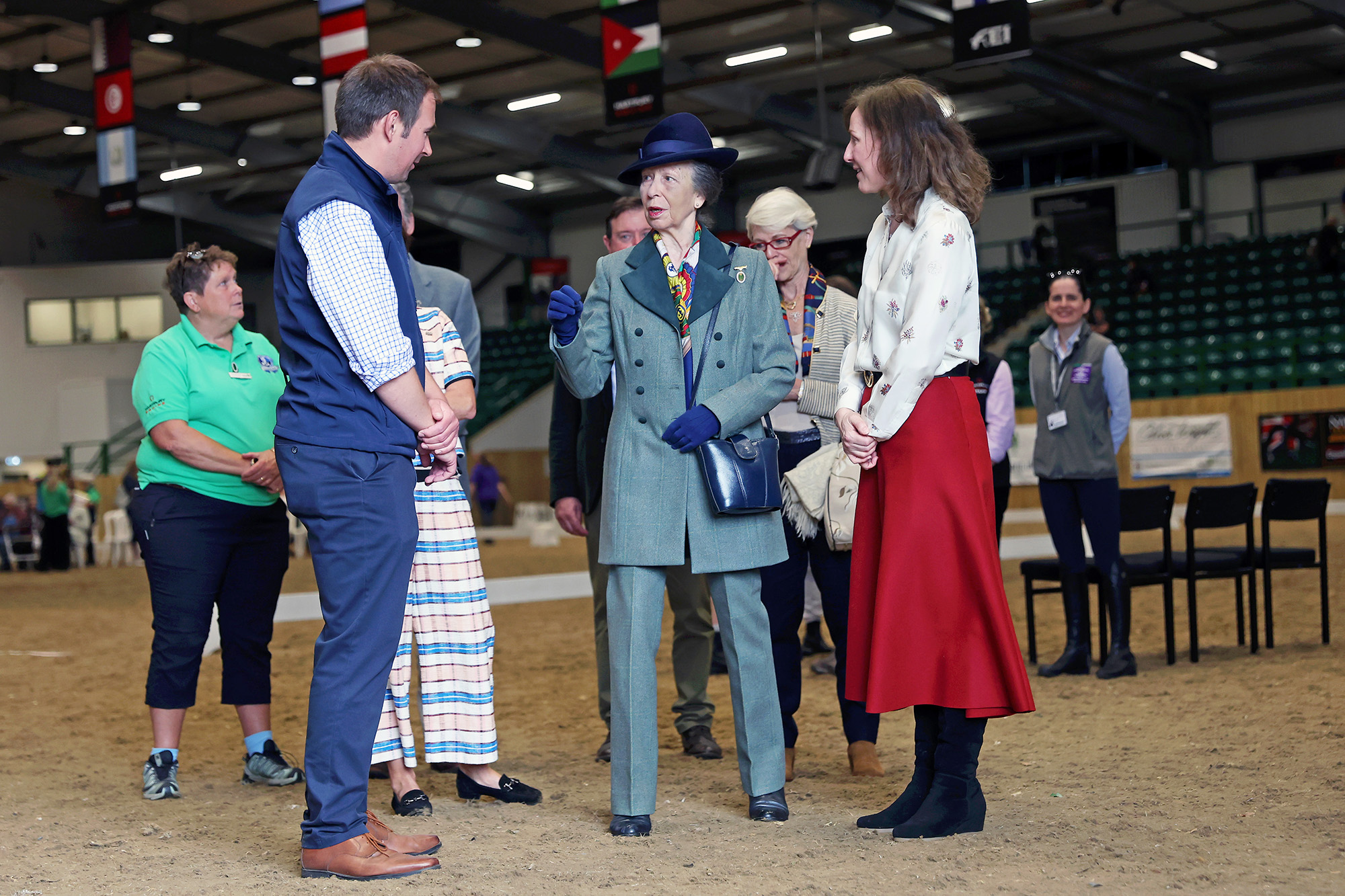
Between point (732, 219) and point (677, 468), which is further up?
point (732, 219)

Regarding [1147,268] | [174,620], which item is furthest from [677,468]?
[1147,268]

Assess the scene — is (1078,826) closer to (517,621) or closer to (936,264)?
(936,264)

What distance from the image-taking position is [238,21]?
16.8m

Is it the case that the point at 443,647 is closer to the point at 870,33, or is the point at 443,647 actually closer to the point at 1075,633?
the point at 1075,633

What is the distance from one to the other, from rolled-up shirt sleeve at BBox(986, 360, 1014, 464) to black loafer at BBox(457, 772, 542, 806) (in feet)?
8.37

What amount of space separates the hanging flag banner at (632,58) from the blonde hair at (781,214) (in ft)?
24.5

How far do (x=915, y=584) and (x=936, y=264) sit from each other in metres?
0.73

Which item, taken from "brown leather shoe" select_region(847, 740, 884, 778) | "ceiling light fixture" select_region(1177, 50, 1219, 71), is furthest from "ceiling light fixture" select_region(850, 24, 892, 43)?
"brown leather shoe" select_region(847, 740, 884, 778)

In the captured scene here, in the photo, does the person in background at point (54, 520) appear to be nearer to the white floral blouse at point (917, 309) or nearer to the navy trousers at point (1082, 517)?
the navy trousers at point (1082, 517)

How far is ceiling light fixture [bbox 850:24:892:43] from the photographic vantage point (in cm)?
Answer: 1711

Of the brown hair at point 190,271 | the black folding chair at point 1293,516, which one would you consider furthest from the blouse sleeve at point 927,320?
the black folding chair at point 1293,516

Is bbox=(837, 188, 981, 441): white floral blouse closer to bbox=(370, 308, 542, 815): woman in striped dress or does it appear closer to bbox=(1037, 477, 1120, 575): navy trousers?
bbox=(370, 308, 542, 815): woman in striped dress

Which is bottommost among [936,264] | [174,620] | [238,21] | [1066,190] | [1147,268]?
[174,620]

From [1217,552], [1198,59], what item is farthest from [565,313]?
[1198,59]
